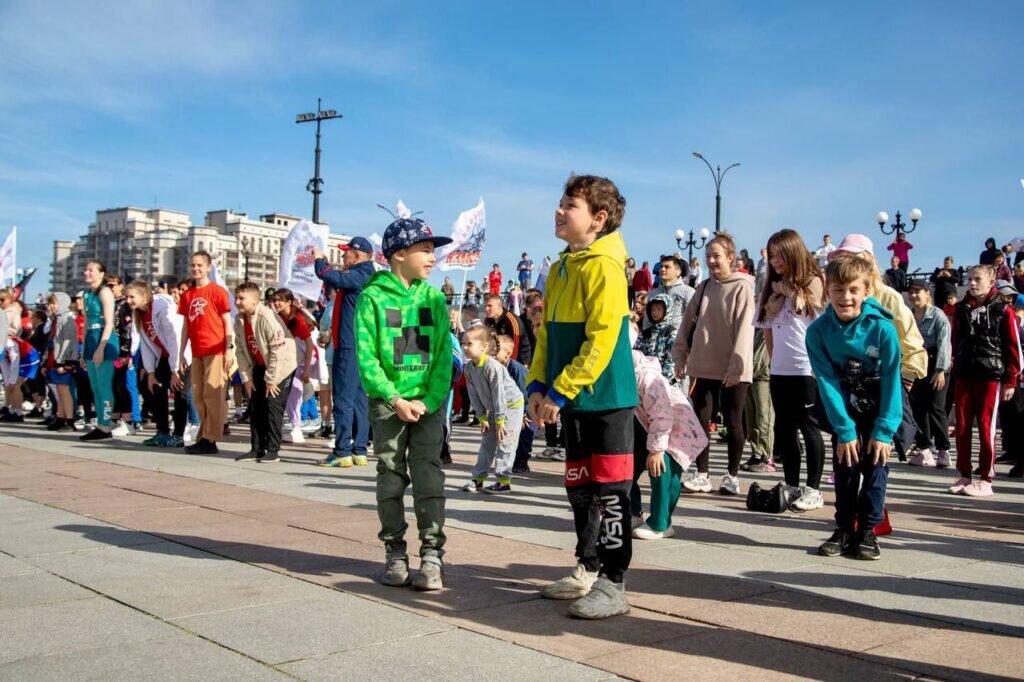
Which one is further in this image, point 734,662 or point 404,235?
point 404,235

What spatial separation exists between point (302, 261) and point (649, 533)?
10936 millimetres

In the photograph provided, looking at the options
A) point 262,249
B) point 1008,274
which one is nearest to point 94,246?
point 262,249

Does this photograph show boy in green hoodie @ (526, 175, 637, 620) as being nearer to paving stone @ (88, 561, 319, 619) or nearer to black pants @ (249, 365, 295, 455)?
paving stone @ (88, 561, 319, 619)

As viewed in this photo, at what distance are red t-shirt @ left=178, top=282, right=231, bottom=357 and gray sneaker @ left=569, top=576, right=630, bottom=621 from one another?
7314 millimetres

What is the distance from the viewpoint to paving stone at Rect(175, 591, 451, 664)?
3535mm

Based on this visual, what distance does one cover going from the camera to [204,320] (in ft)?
34.3

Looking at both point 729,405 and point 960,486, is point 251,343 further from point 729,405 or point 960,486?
point 960,486

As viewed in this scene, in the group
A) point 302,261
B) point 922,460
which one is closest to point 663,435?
point 922,460

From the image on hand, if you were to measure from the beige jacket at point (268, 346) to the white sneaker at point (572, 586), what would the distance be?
19.8 feet

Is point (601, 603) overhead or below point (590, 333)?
below

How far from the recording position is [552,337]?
173 inches

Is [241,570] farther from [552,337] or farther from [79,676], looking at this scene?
[552,337]

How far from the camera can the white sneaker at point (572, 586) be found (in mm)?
4324

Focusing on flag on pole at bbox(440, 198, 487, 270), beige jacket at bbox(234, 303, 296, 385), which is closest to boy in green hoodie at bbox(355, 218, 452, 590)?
beige jacket at bbox(234, 303, 296, 385)
